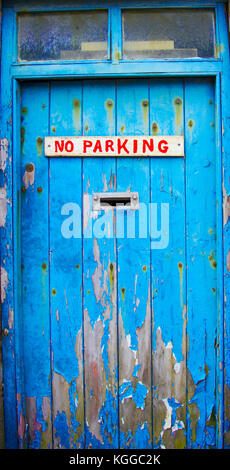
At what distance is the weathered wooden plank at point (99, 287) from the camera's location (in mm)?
1948

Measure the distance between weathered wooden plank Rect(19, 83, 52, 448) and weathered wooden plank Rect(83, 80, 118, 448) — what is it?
207mm

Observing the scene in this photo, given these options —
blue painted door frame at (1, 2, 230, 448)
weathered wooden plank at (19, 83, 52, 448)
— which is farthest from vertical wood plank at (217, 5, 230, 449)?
weathered wooden plank at (19, 83, 52, 448)

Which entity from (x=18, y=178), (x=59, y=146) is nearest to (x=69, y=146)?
(x=59, y=146)

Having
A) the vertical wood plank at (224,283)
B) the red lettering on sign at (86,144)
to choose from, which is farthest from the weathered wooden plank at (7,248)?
the vertical wood plank at (224,283)

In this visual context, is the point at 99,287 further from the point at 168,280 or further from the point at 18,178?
the point at 18,178

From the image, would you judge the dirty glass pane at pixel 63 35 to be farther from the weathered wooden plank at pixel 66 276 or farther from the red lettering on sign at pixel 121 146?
the red lettering on sign at pixel 121 146

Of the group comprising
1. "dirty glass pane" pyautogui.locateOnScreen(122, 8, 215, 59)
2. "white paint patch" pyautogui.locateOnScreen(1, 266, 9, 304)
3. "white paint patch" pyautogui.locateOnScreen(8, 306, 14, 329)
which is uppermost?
"dirty glass pane" pyautogui.locateOnScreen(122, 8, 215, 59)

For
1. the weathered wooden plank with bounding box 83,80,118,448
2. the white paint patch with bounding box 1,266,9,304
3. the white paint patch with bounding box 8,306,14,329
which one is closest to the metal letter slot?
the weathered wooden plank with bounding box 83,80,118,448

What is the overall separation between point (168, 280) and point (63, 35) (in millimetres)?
1362

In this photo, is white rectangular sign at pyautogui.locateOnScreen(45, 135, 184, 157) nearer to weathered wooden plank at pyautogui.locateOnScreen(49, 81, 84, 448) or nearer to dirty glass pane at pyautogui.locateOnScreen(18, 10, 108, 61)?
weathered wooden plank at pyautogui.locateOnScreen(49, 81, 84, 448)

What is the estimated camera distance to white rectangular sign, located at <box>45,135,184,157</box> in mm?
1926

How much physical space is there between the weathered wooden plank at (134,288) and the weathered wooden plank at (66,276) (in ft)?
0.70

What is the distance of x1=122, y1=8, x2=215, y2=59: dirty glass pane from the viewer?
1.91m

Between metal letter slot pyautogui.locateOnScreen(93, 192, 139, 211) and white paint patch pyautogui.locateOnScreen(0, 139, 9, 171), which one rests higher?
white paint patch pyautogui.locateOnScreen(0, 139, 9, 171)
